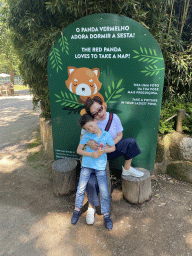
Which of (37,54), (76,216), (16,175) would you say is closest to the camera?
(76,216)

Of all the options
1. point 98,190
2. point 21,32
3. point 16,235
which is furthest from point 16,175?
point 21,32

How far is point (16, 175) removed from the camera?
3.83 m

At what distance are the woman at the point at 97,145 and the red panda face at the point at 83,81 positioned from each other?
48cm

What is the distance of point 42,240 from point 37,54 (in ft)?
9.59

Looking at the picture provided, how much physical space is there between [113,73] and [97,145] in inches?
45.4

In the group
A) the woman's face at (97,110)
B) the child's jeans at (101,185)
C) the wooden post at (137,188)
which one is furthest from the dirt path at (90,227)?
the woman's face at (97,110)

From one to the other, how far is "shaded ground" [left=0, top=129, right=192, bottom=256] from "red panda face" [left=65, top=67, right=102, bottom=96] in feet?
5.37

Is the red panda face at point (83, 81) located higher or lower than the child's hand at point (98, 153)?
higher

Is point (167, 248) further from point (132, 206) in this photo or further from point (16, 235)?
point (16, 235)

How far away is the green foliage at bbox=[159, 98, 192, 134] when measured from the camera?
342cm

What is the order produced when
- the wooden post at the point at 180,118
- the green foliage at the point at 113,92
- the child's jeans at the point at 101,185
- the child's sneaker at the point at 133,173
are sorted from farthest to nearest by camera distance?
the wooden post at the point at 180,118, the green foliage at the point at 113,92, the child's sneaker at the point at 133,173, the child's jeans at the point at 101,185

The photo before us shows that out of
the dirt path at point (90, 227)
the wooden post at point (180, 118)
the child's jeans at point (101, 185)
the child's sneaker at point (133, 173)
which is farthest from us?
the wooden post at point (180, 118)

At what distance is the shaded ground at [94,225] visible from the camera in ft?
7.41

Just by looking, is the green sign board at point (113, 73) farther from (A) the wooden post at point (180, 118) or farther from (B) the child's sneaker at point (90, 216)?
(B) the child's sneaker at point (90, 216)
